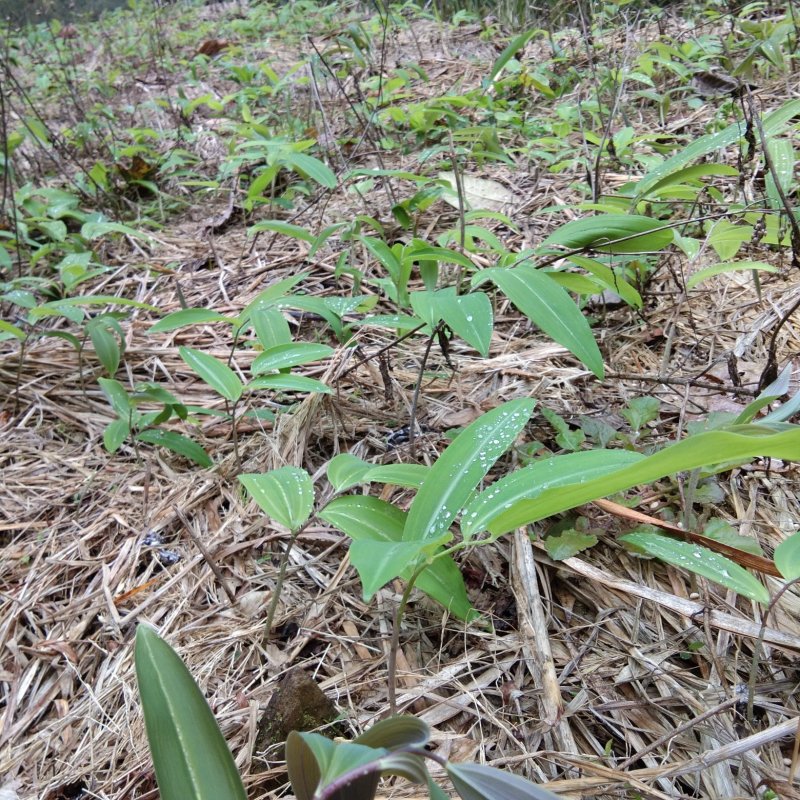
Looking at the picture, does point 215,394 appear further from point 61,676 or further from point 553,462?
point 553,462

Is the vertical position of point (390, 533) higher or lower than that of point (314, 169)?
lower

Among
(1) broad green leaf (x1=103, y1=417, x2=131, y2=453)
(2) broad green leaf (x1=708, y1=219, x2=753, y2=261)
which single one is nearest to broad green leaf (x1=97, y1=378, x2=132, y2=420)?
(1) broad green leaf (x1=103, y1=417, x2=131, y2=453)

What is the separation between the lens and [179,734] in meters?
0.59

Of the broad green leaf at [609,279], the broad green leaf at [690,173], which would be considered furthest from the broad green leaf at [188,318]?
the broad green leaf at [690,173]

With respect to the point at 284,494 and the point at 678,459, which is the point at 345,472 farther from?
the point at 678,459

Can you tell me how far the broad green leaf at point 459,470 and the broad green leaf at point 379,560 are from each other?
6cm

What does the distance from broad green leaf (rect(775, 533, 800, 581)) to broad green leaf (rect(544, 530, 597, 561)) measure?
0.82ft

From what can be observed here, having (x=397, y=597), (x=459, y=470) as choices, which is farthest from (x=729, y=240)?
(x=397, y=597)

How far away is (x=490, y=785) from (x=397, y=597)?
1.44 feet

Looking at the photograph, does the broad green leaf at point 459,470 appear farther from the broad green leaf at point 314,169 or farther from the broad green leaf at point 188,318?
the broad green leaf at point 314,169

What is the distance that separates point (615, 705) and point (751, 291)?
3.90ft

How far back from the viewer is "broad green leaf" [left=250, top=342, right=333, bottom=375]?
3.78 feet

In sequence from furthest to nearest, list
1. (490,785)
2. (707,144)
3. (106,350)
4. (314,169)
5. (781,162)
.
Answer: (314,169)
(106,350)
(781,162)
(707,144)
(490,785)

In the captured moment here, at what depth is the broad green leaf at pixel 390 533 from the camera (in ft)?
2.61
